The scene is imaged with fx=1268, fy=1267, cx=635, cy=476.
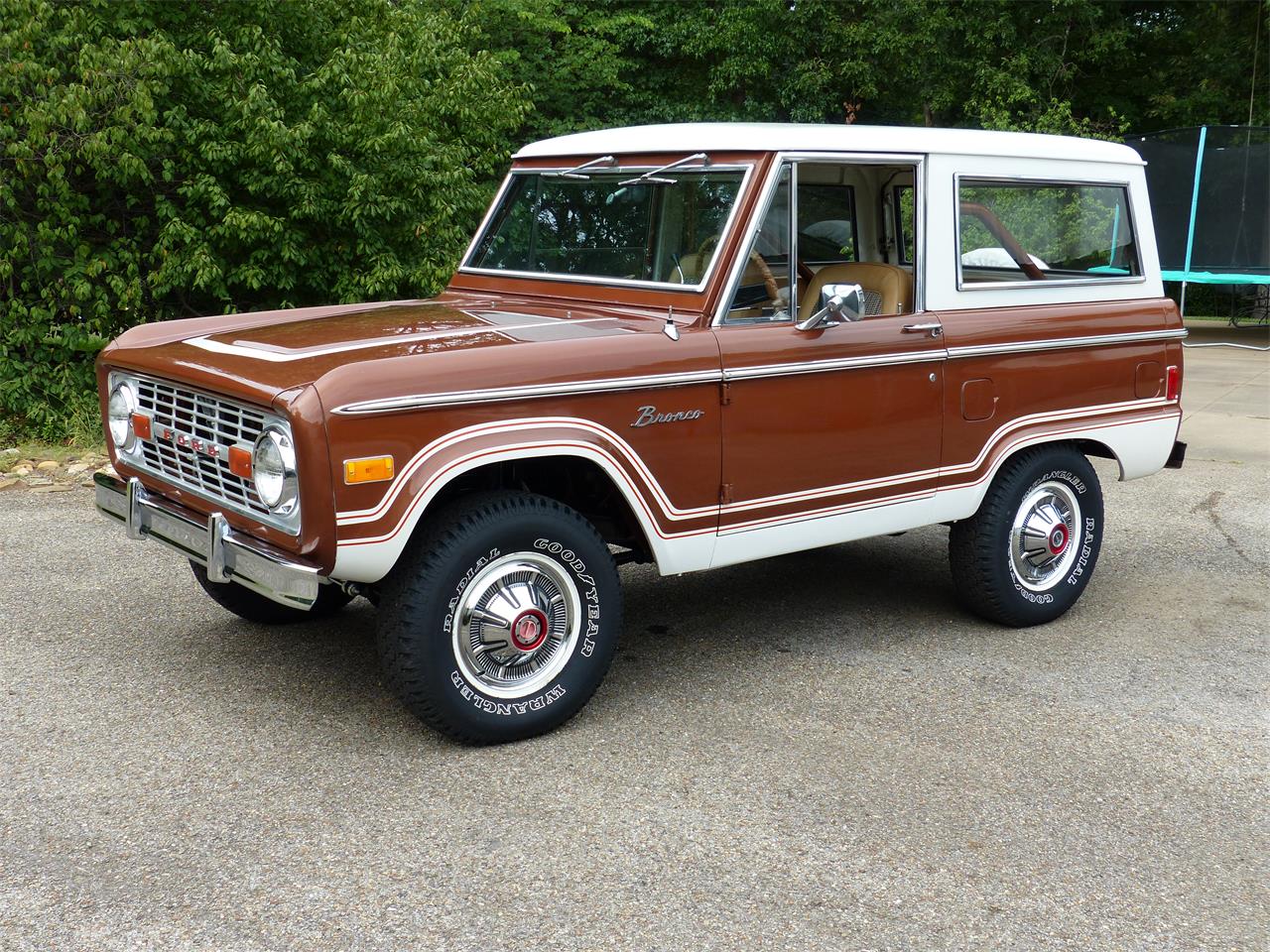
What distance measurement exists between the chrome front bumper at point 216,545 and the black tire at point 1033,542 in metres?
2.86

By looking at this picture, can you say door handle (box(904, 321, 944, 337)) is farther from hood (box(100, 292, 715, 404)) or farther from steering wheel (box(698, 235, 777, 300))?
hood (box(100, 292, 715, 404))

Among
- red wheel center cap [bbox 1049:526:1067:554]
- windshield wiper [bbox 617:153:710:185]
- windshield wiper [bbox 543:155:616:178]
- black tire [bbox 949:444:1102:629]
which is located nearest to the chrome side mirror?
windshield wiper [bbox 617:153:710:185]

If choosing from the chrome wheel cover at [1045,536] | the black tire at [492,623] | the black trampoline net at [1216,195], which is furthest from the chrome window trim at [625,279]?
the black trampoline net at [1216,195]

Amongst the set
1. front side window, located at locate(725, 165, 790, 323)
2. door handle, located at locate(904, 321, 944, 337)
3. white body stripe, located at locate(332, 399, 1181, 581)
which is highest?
front side window, located at locate(725, 165, 790, 323)

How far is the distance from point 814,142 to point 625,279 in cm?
87

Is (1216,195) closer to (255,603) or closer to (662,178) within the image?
(662,178)

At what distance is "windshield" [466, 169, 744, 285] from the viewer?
4.66 m

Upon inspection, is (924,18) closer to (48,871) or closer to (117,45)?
(117,45)

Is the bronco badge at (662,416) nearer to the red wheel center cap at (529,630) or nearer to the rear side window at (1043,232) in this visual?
the red wheel center cap at (529,630)

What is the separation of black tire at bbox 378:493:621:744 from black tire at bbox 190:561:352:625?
4.09 ft

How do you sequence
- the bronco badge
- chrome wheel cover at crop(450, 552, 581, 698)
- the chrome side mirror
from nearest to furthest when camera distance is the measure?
chrome wheel cover at crop(450, 552, 581, 698) → the bronco badge → the chrome side mirror

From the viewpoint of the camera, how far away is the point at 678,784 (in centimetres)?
395

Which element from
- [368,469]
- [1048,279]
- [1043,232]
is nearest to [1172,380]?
[1048,279]

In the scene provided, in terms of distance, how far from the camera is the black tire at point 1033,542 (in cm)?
531
